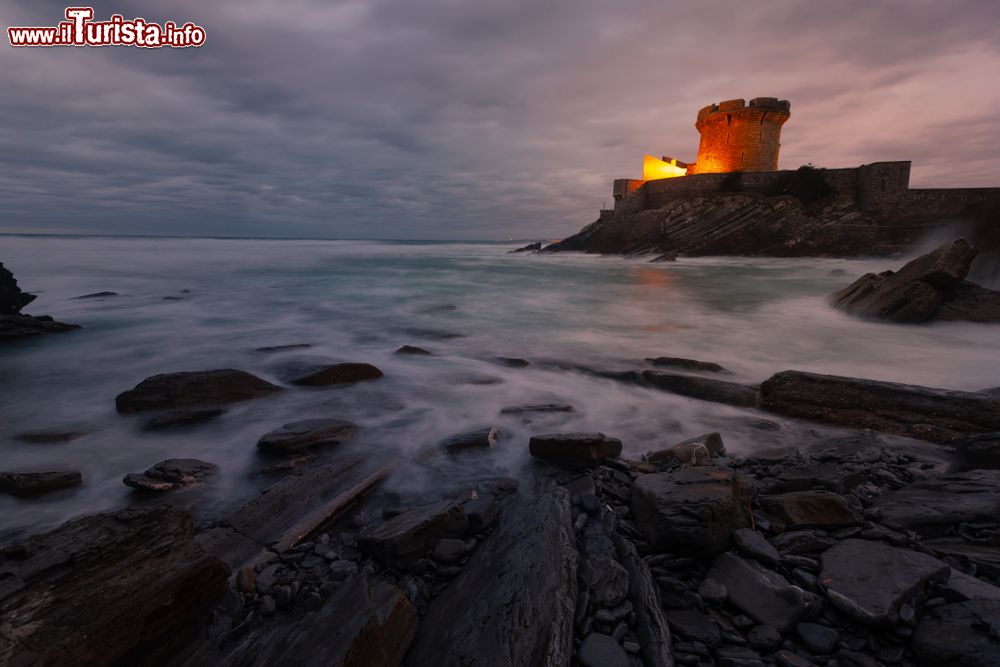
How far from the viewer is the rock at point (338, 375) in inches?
227

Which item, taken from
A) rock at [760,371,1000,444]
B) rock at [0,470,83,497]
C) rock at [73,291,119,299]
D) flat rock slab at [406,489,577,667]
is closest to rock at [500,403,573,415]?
rock at [760,371,1000,444]

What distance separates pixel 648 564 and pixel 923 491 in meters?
1.88

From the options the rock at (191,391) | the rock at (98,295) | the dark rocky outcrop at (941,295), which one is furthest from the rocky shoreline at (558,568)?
the rock at (98,295)

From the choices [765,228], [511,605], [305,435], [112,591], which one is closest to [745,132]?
[765,228]

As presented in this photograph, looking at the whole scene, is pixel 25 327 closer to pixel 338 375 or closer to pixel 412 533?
pixel 338 375

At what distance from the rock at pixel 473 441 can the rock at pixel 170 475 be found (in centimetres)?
193

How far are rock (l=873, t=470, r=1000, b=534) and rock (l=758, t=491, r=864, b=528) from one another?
31cm

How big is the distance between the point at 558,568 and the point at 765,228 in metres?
29.2

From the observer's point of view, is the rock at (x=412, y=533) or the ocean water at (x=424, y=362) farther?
the ocean water at (x=424, y=362)

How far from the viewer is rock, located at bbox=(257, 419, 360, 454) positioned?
3.94 metres

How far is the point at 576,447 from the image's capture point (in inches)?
140

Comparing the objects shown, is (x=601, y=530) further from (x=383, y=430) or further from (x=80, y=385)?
(x=80, y=385)

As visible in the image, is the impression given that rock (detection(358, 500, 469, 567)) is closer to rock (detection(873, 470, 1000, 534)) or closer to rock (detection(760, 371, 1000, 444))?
rock (detection(873, 470, 1000, 534))

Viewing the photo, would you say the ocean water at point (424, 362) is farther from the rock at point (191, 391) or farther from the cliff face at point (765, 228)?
the cliff face at point (765, 228)
